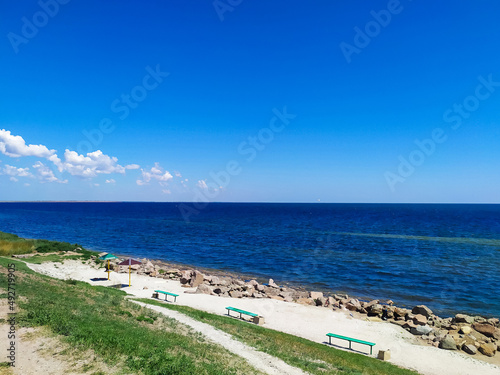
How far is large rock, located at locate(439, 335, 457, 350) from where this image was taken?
19.3m

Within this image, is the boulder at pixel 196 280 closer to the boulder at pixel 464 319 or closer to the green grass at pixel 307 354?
the green grass at pixel 307 354

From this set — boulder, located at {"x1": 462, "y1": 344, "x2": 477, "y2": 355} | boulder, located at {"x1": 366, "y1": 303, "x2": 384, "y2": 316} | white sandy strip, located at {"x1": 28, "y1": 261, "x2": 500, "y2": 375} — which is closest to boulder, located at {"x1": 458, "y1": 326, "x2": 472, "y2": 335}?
boulder, located at {"x1": 462, "y1": 344, "x2": 477, "y2": 355}

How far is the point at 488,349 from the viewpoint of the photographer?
18.9 metres

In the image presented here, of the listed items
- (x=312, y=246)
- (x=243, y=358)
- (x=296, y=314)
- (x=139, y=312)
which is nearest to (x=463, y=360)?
(x=296, y=314)

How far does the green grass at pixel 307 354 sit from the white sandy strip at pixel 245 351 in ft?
1.44

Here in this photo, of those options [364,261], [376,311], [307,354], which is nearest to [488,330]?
[376,311]

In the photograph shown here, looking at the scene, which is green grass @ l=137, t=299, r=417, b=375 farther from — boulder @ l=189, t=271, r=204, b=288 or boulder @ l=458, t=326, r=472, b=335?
boulder @ l=189, t=271, r=204, b=288

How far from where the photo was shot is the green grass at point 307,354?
42.9 ft

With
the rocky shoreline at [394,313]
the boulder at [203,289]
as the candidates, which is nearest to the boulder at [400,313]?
the rocky shoreline at [394,313]

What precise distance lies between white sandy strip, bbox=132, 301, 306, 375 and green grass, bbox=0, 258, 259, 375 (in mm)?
651

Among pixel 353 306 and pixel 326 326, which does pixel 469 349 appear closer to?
pixel 326 326

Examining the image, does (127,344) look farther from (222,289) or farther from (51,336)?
(222,289)

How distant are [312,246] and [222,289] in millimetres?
34624

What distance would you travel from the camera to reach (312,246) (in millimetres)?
60625
